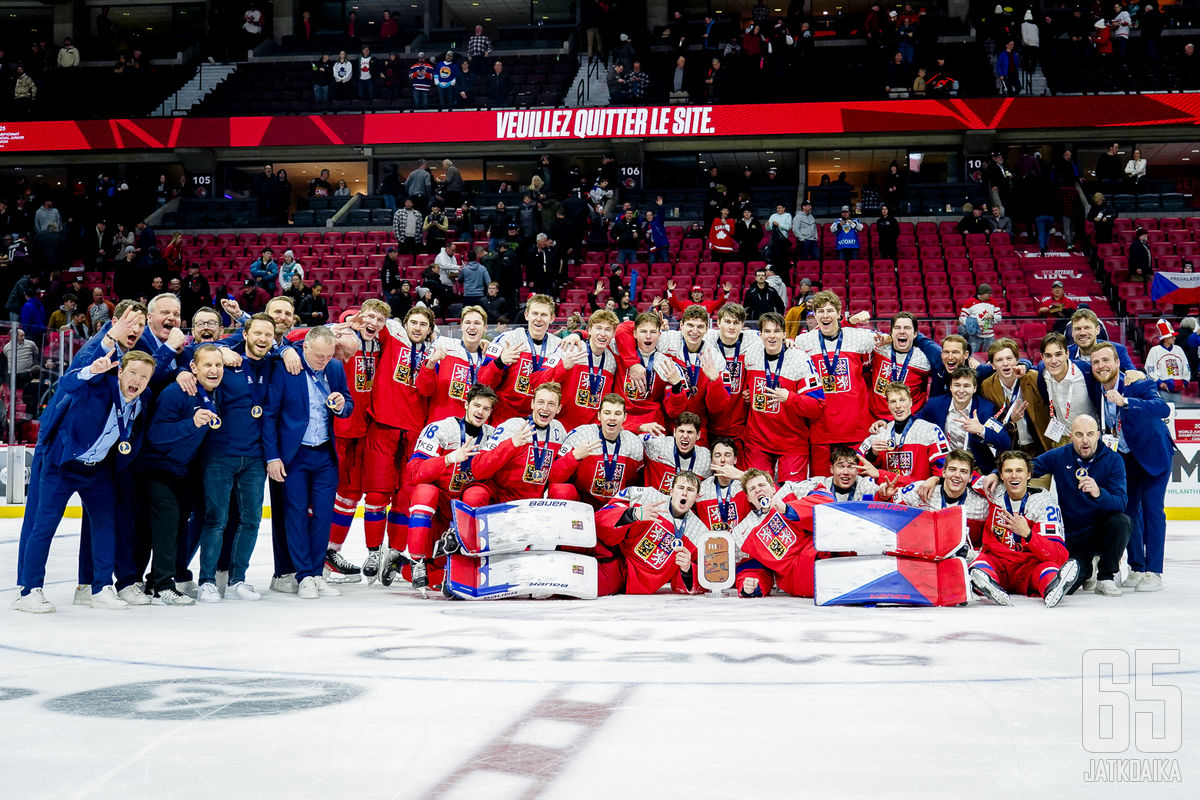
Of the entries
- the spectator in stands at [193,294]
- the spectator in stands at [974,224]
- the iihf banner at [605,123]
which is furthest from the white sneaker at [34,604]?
the iihf banner at [605,123]

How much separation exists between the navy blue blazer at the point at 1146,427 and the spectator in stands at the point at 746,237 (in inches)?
473

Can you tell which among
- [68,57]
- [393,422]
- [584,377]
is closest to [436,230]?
[393,422]

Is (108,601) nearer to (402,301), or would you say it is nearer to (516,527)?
(516,527)

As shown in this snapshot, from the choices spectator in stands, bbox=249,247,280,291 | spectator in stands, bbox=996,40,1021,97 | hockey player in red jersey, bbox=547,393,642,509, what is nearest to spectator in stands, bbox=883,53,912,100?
spectator in stands, bbox=996,40,1021,97

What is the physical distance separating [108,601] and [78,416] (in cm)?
98

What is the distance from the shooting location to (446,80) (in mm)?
23438

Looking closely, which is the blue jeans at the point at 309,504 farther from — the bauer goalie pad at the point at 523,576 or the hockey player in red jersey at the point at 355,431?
the bauer goalie pad at the point at 523,576

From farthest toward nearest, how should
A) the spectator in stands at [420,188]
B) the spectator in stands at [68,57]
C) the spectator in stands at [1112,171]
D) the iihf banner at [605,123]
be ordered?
the spectator in stands at [68,57]
the iihf banner at [605,123]
the spectator in stands at [1112,171]
the spectator in stands at [420,188]

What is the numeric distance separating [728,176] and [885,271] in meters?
7.61

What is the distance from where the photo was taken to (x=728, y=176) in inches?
979

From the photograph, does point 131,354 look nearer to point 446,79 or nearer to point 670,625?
point 670,625

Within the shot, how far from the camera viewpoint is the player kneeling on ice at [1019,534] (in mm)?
6344

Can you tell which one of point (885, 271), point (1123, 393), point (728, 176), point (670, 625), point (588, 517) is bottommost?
point (670, 625)

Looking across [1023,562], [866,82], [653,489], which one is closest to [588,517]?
[653,489]
